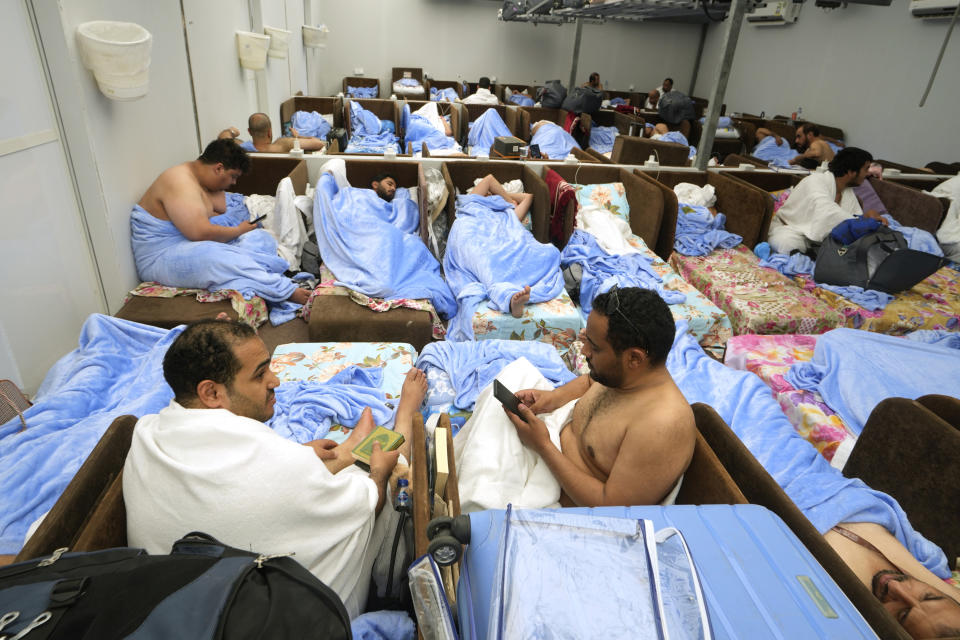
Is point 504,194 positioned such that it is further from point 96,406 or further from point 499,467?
point 96,406

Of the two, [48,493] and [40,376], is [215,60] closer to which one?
[40,376]

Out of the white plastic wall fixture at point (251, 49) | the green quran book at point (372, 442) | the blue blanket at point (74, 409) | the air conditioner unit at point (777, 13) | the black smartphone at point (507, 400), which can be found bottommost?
the blue blanket at point (74, 409)

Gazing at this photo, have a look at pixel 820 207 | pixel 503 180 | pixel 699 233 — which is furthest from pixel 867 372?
pixel 503 180

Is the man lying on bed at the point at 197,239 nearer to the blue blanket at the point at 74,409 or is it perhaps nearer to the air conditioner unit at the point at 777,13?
the blue blanket at the point at 74,409

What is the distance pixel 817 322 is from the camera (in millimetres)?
2703

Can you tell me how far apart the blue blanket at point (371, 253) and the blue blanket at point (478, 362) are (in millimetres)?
710

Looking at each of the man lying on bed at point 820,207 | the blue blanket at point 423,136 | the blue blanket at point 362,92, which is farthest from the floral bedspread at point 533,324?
the blue blanket at point 362,92

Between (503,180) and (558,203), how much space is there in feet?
1.78

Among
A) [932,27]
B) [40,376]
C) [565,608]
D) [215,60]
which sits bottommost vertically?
[40,376]

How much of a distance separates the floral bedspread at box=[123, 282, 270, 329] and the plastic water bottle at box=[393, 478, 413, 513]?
4.93ft

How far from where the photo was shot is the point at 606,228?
3381 millimetres

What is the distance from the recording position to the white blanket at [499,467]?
51.4 inches

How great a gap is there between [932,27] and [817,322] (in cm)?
496

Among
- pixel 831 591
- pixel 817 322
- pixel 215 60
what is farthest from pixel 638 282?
pixel 215 60
